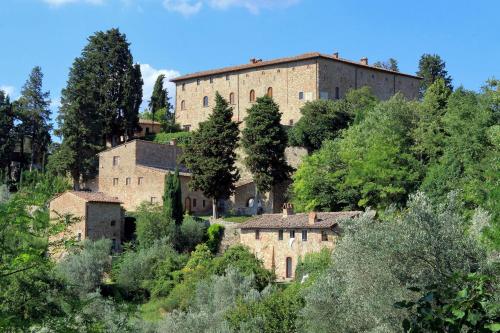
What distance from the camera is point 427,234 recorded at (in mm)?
18906

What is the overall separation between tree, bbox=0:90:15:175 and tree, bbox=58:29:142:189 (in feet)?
18.4

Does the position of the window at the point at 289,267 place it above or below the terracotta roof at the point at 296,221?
below

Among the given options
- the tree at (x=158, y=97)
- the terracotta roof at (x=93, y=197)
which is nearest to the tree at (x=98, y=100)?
the terracotta roof at (x=93, y=197)

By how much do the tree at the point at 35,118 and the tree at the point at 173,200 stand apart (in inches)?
785

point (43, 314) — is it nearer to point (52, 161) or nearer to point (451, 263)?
point (451, 263)

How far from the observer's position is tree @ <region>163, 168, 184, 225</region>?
44.5 m

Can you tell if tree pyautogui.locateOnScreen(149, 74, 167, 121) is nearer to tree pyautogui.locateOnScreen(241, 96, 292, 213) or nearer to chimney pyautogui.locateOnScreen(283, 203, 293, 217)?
tree pyautogui.locateOnScreen(241, 96, 292, 213)

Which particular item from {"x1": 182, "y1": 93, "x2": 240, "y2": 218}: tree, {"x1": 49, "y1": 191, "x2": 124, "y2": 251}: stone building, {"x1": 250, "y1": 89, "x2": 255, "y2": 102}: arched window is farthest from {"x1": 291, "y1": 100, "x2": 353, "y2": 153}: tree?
{"x1": 49, "y1": 191, "x2": 124, "y2": 251}: stone building

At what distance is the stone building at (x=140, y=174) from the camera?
5019 centimetres

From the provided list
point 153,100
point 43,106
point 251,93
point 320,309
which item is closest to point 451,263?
point 320,309

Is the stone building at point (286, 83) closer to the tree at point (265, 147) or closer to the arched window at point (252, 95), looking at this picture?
the arched window at point (252, 95)

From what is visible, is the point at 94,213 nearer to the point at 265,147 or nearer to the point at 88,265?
the point at 88,265

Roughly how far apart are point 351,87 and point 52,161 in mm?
26094

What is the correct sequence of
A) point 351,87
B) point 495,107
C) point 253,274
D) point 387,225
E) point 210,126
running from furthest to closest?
point 351,87 → point 210,126 → point 495,107 → point 253,274 → point 387,225
